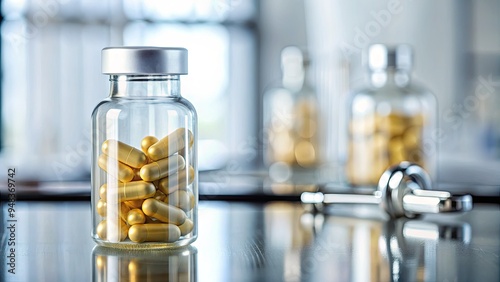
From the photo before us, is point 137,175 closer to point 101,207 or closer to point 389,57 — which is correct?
point 101,207

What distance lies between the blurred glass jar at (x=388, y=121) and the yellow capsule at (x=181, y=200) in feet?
2.04

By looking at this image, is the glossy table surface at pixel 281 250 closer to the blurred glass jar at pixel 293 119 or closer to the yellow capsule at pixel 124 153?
the yellow capsule at pixel 124 153

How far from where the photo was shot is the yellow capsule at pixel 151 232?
2.64ft

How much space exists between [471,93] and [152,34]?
1680mm

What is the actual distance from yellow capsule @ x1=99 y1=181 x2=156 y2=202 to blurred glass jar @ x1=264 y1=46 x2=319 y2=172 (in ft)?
3.31

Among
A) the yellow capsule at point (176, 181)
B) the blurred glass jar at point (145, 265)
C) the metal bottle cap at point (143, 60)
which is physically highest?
the metal bottle cap at point (143, 60)

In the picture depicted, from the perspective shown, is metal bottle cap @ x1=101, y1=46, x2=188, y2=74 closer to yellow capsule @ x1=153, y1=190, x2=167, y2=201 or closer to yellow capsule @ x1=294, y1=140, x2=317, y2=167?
yellow capsule @ x1=153, y1=190, x2=167, y2=201

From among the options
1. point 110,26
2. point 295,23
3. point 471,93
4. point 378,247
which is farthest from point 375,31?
point 378,247

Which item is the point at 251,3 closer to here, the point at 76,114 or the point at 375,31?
the point at 76,114

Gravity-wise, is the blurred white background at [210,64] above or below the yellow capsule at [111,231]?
above

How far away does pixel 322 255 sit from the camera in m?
0.81

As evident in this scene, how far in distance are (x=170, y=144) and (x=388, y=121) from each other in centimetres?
70

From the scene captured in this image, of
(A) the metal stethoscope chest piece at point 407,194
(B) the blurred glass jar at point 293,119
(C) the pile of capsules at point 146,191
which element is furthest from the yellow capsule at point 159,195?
(B) the blurred glass jar at point 293,119

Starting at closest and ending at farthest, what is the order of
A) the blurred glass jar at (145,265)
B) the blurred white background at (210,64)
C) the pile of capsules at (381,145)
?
the blurred glass jar at (145,265)
the pile of capsules at (381,145)
the blurred white background at (210,64)
